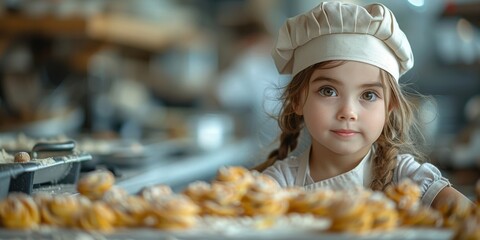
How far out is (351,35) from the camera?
1.49m

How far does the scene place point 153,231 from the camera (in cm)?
104

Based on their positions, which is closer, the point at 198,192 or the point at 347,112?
the point at 198,192

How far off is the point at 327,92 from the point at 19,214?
64 centimetres

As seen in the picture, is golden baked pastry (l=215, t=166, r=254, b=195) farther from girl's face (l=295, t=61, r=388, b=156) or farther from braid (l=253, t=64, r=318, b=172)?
braid (l=253, t=64, r=318, b=172)

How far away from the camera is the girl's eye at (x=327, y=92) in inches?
57.9

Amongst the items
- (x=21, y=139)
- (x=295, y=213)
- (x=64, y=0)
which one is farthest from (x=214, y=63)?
(x=295, y=213)

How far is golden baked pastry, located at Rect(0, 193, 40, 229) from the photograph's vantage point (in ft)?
3.52

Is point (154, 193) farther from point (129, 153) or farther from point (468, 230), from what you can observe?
point (129, 153)

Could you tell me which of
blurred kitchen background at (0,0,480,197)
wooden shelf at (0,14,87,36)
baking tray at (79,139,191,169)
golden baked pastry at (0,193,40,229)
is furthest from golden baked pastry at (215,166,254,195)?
wooden shelf at (0,14,87,36)

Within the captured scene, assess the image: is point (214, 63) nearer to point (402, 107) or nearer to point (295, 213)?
point (402, 107)

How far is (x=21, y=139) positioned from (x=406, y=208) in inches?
69.4

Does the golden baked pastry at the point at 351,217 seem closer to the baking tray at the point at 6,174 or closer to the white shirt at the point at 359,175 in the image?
the white shirt at the point at 359,175

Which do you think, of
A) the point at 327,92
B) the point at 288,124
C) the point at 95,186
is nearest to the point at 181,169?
the point at 288,124

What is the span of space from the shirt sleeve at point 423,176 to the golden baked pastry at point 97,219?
648 mm
